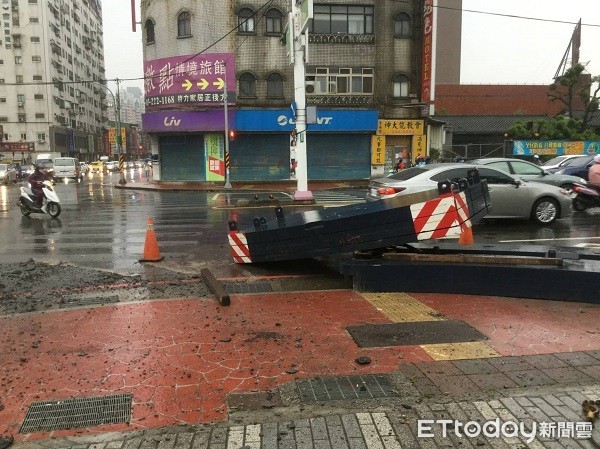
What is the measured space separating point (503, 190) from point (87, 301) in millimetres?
9658

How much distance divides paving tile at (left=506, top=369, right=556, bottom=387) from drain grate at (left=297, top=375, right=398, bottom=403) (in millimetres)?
994

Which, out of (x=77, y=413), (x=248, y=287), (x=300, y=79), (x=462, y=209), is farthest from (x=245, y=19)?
(x=77, y=413)

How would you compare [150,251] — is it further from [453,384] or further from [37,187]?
[37,187]

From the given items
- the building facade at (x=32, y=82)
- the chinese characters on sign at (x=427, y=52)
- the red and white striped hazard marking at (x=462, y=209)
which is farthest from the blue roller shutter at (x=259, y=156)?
the building facade at (x=32, y=82)

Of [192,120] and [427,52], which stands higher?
[427,52]

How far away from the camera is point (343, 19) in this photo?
102 ft

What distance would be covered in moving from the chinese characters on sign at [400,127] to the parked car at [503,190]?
20.0 m

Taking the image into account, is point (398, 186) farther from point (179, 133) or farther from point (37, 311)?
point (179, 133)

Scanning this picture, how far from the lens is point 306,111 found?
722 inches

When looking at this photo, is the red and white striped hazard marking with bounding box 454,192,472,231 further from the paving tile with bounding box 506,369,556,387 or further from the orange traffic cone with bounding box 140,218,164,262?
the orange traffic cone with bounding box 140,218,164,262

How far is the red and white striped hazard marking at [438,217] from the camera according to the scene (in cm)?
580

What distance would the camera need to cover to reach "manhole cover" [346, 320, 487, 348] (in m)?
4.76

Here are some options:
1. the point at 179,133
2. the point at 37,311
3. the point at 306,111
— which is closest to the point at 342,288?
the point at 37,311

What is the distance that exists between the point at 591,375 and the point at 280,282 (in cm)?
414
